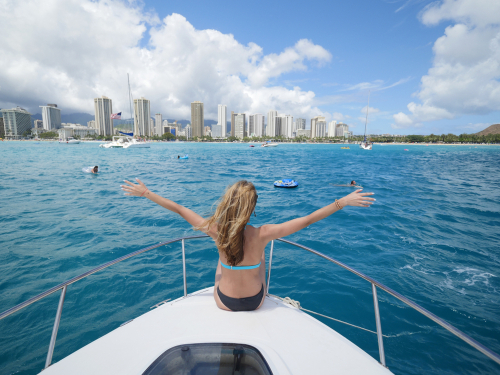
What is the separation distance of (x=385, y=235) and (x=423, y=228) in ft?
8.01

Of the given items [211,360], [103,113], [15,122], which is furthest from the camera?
[103,113]

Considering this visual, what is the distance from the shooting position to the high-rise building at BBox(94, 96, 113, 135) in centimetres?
18025

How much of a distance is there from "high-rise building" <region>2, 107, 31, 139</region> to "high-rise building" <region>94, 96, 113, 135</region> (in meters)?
44.2

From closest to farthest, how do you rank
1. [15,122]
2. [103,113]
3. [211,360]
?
1. [211,360]
2. [15,122]
3. [103,113]

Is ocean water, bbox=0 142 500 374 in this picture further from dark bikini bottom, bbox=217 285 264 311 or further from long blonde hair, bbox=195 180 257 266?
dark bikini bottom, bbox=217 285 264 311

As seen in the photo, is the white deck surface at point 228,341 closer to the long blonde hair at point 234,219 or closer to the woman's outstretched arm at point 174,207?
the long blonde hair at point 234,219

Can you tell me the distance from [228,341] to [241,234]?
0.95 metres

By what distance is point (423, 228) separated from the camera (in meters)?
11.8

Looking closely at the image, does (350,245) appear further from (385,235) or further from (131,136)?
(131,136)

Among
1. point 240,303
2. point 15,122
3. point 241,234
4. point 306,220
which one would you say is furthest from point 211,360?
point 15,122

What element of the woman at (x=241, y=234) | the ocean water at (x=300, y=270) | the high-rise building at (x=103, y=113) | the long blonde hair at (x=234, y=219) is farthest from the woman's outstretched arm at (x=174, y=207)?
the high-rise building at (x=103, y=113)

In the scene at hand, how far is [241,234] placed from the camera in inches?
96.6

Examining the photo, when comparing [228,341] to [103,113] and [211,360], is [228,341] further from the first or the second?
[103,113]

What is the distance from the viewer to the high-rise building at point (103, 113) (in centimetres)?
18025
